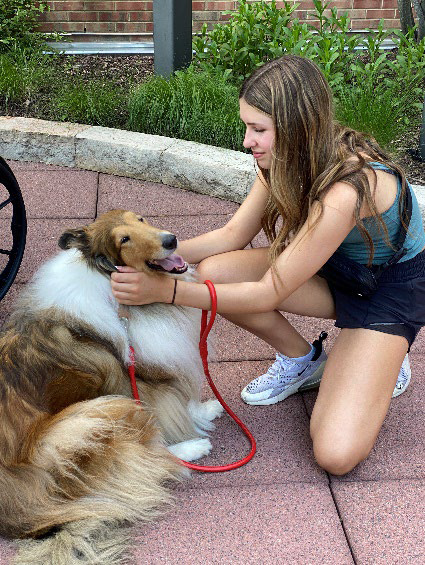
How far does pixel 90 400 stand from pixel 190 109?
3.46 meters

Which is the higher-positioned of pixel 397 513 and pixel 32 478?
pixel 32 478

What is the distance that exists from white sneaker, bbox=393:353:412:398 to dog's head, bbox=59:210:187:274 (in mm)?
1220

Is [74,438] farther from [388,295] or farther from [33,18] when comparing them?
[33,18]

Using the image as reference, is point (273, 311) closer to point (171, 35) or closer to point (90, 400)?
point (90, 400)

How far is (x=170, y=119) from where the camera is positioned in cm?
577

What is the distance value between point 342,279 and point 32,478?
4.77 feet

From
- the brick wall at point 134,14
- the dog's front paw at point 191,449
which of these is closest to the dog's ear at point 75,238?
the dog's front paw at point 191,449

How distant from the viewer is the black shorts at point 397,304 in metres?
3.06

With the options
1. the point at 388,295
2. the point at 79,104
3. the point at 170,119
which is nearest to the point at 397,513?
the point at 388,295

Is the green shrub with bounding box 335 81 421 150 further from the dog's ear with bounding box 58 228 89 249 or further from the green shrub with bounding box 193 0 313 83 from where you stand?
the dog's ear with bounding box 58 228 89 249

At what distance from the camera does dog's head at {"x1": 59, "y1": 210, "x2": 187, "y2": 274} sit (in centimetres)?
A: 270

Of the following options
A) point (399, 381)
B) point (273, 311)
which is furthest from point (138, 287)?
point (399, 381)

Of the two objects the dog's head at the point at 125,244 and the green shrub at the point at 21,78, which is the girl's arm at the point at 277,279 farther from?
the green shrub at the point at 21,78

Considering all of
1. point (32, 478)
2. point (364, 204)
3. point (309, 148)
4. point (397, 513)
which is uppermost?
point (309, 148)
